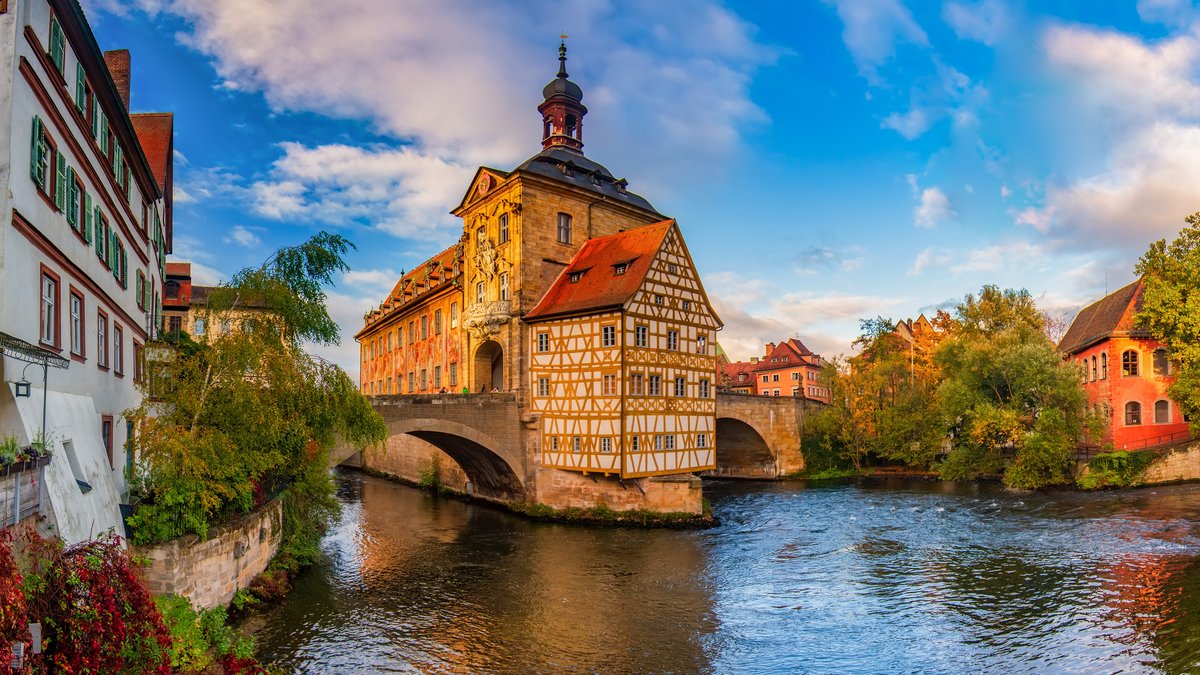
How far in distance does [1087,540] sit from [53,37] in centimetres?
2679

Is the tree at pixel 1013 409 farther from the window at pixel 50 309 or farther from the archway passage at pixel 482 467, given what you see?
the window at pixel 50 309

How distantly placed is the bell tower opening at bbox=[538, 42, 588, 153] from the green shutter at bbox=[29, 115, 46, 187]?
80.8 ft

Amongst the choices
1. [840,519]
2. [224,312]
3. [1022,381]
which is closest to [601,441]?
[840,519]

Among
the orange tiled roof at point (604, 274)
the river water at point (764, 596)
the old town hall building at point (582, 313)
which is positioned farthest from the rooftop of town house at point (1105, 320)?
the orange tiled roof at point (604, 274)

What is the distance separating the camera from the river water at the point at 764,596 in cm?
1313

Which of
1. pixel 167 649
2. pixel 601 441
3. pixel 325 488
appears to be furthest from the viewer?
pixel 601 441

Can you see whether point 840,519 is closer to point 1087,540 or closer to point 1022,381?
point 1087,540

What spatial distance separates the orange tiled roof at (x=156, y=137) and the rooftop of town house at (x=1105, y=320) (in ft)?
139

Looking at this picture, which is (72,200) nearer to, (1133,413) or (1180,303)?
(1180,303)

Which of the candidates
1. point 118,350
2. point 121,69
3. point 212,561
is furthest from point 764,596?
point 121,69

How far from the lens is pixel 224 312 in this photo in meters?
17.5

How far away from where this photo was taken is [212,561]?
1323 cm

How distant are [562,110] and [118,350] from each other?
877 inches

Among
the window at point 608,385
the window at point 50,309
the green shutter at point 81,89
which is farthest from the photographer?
the window at point 608,385
